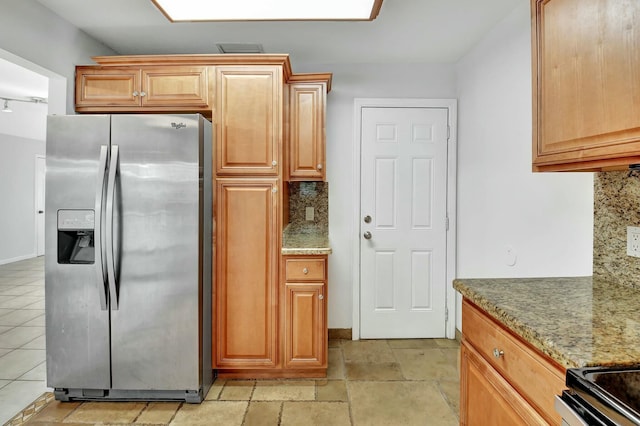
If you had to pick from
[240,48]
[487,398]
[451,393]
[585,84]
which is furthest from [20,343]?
[585,84]

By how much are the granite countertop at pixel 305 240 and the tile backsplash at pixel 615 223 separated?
143 centimetres

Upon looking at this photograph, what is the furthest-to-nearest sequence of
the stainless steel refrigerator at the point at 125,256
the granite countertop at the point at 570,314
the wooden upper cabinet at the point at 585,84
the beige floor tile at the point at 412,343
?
the beige floor tile at the point at 412,343 → the stainless steel refrigerator at the point at 125,256 → the wooden upper cabinet at the point at 585,84 → the granite countertop at the point at 570,314

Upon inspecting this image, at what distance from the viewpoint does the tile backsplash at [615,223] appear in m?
1.50

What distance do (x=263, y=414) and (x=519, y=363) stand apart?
164cm

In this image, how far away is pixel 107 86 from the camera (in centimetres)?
265

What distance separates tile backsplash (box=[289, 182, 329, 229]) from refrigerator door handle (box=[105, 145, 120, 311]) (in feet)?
4.78

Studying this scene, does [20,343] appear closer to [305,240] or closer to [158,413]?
[158,413]

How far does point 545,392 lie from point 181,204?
202cm

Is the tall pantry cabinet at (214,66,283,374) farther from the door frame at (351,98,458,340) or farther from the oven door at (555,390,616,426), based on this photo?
the oven door at (555,390,616,426)

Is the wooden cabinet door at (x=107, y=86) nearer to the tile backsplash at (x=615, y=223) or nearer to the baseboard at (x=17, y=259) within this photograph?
the tile backsplash at (x=615, y=223)

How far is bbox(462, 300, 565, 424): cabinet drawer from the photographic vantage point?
100 cm

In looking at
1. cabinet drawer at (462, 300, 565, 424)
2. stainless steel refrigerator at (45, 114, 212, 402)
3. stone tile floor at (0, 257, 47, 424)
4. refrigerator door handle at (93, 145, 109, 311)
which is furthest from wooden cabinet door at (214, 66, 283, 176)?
stone tile floor at (0, 257, 47, 424)

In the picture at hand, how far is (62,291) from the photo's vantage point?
233 cm

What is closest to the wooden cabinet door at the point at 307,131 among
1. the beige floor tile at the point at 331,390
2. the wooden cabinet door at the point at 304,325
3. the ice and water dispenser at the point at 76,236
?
the wooden cabinet door at the point at 304,325
